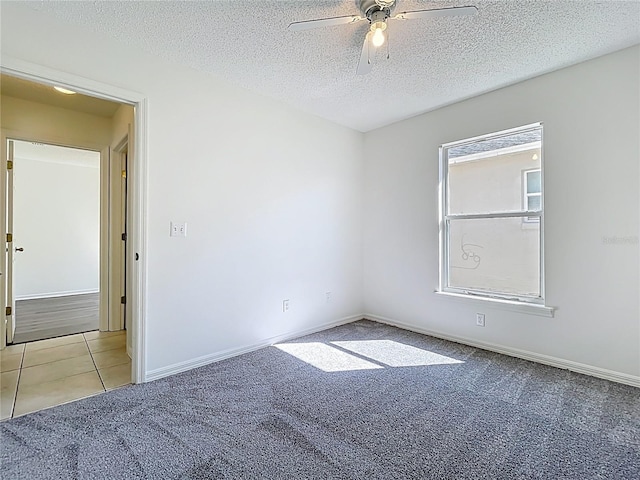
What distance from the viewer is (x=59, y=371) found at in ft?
8.54

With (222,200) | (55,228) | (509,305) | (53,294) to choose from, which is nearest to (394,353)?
(509,305)

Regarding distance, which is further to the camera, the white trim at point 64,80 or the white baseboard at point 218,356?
the white baseboard at point 218,356

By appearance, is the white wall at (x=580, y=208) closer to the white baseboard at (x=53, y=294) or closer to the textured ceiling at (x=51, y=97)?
the textured ceiling at (x=51, y=97)

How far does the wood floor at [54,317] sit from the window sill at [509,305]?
431 centimetres

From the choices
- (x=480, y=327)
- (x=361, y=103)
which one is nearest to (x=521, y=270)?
(x=480, y=327)

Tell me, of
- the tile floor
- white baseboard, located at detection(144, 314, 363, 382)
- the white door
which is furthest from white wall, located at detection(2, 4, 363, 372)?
the white door

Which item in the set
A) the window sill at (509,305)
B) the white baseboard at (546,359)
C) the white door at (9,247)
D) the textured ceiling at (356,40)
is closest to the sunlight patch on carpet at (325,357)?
the white baseboard at (546,359)

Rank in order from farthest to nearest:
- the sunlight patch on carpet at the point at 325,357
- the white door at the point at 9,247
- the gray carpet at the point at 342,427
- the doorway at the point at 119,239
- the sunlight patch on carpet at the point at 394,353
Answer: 1. the white door at the point at 9,247
2. the sunlight patch on carpet at the point at 394,353
3. the sunlight patch on carpet at the point at 325,357
4. the doorway at the point at 119,239
5. the gray carpet at the point at 342,427

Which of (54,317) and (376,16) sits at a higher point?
(376,16)

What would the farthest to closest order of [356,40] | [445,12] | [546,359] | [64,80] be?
1. [546,359]
2. [356,40]
3. [64,80]
4. [445,12]

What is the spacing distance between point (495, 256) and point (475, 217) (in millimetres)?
445

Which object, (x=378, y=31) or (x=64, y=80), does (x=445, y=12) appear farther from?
(x=64, y=80)

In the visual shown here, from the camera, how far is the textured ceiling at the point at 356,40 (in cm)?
194

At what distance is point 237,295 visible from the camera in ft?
9.80
